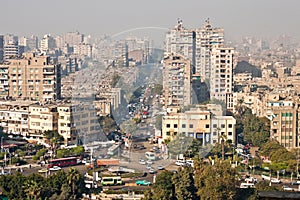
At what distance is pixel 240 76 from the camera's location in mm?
13320

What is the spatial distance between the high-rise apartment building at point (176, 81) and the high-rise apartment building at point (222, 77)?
2.93ft

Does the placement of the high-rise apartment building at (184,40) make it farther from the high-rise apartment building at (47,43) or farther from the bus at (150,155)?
the high-rise apartment building at (47,43)

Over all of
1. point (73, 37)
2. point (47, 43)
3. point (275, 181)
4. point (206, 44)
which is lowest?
point (275, 181)

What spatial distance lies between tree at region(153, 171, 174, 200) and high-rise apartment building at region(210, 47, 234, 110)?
5.64 m

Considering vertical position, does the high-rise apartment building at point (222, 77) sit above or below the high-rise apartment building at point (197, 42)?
below

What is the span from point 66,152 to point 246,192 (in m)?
2.89

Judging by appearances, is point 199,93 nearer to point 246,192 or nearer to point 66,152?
point 66,152

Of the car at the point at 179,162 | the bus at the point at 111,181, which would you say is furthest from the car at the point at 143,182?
the car at the point at 179,162

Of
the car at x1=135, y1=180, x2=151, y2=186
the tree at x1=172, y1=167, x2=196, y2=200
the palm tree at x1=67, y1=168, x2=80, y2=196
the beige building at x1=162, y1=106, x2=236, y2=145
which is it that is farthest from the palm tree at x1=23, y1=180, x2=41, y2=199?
the beige building at x1=162, y1=106, x2=236, y2=145

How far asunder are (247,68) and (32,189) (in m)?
12.9

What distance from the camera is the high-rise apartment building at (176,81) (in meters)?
7.13

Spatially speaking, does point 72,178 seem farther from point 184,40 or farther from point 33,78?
point 184,40

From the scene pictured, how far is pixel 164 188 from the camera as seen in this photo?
161 inches

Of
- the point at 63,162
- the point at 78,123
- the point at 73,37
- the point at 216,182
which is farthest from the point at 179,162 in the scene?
the point at 73,37
